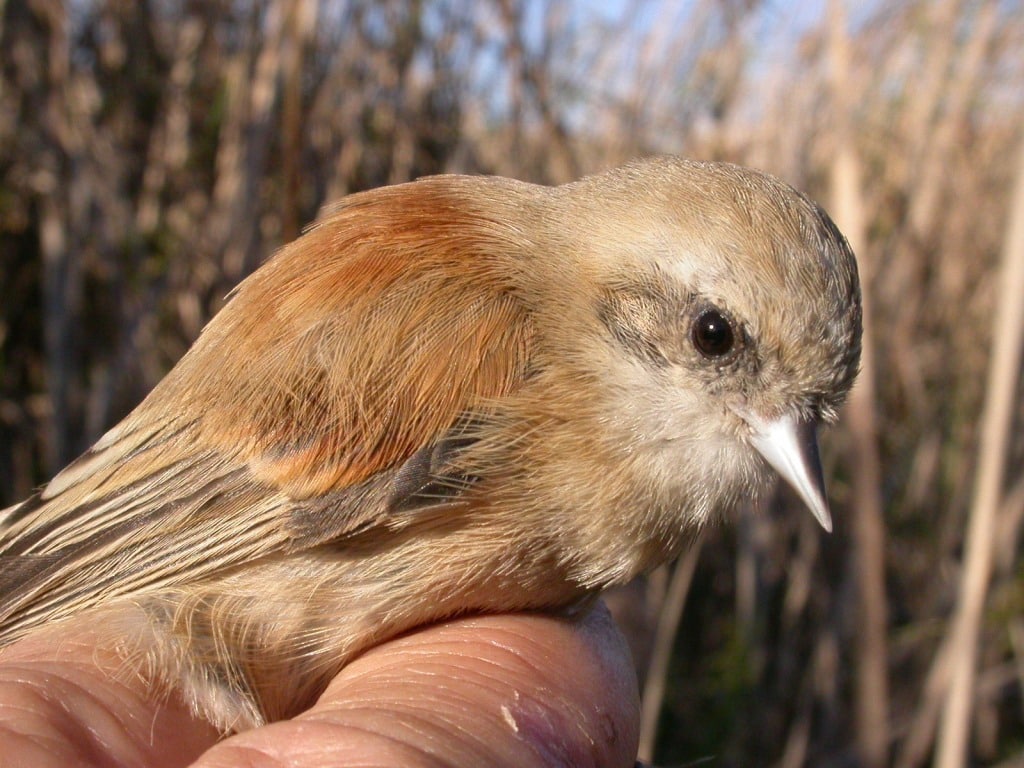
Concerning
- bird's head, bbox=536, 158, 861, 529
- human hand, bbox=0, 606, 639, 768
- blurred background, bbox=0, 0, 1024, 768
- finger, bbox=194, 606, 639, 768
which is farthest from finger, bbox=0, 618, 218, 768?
blurred background, bbox=0, 0, 1024, 768

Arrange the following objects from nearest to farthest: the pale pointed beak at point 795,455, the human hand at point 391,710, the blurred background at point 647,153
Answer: the human hand at point 391,710, the pale pointed beak at point 795,455, the blurred background at point 647,153

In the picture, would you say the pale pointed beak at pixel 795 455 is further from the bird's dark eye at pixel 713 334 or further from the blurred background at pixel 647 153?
the blurred background at pixel 647 153

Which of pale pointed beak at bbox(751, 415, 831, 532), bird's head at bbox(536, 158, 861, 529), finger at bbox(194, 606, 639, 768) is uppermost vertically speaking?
bird's head at bbox(536, 158, 861, 529)

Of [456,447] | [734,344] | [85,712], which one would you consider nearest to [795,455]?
[734,344]

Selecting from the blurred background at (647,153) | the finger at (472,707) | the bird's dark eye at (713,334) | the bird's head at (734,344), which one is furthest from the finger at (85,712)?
the blurred background at (647,153)

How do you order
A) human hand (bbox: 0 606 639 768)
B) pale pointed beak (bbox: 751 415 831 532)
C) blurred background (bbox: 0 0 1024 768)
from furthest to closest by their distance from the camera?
blurred background (bbox: 0 0 1024 768)
pale pointed beak (bbox: 751 415 831 532)
human hand (bbox: 0 606 639 768)

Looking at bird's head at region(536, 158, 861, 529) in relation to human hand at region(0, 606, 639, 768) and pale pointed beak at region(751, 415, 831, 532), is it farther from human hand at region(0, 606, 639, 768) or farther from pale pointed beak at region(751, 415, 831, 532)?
human hand at region(0, 606, 639, 768)

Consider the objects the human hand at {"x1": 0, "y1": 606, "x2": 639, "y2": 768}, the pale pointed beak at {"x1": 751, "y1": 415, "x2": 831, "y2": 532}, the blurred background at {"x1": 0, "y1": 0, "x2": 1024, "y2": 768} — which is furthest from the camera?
the blurred background at {"x1": 0, "y1": 0, "x2": 1024, "y2": 768}

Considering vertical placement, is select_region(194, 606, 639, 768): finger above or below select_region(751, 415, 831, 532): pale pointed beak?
below
